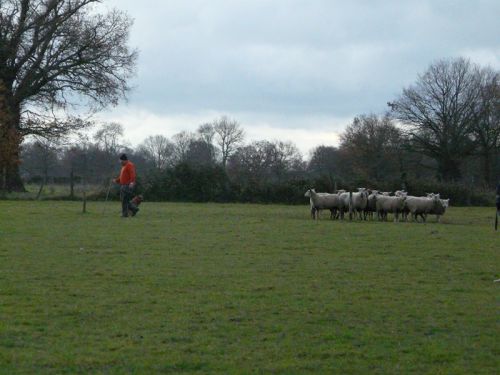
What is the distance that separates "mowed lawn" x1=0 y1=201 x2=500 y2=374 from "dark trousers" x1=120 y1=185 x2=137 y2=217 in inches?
281

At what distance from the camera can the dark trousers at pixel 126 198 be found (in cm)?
→ 2578

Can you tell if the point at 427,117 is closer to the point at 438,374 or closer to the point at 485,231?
the point at 485,231

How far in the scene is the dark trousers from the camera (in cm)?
2578

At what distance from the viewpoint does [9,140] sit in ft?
134

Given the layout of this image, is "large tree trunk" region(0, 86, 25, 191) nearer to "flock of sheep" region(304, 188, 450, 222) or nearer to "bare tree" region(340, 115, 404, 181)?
"flock of sheep" region(304, 188, 450, 222)

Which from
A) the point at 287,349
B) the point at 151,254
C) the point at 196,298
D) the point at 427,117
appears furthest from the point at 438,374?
the point at 427,117

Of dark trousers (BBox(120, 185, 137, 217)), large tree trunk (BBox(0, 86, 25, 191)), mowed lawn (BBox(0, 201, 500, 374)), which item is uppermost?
large tree trunk (BBox(0, 86, 25, 191))

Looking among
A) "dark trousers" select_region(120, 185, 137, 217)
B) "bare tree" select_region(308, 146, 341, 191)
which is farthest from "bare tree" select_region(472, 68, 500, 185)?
"dark trousers" select_region(120, 185, 137, 217)

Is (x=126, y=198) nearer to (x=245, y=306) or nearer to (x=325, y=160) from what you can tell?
(x=245, y=306)

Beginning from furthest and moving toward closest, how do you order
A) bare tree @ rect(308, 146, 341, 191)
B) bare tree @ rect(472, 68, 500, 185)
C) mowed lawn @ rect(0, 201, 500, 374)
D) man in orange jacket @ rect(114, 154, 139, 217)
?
bare tree @ rect(308, 146, 341, 191) → bare tree @ rect(472, 68, 500, 185) → man in orange jacket @ rect(114, 154, 139, 217) → mowed lawn @ rect(0, 201, 500, 374)

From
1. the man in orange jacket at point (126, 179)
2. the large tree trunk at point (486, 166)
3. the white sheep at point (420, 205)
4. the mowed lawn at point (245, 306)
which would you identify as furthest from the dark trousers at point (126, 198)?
the large tree trunk at point (486, 166)

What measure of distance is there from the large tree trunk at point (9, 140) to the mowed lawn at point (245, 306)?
23.3 metres

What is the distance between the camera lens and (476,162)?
2464 inches

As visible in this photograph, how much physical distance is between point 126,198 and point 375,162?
137 feet
